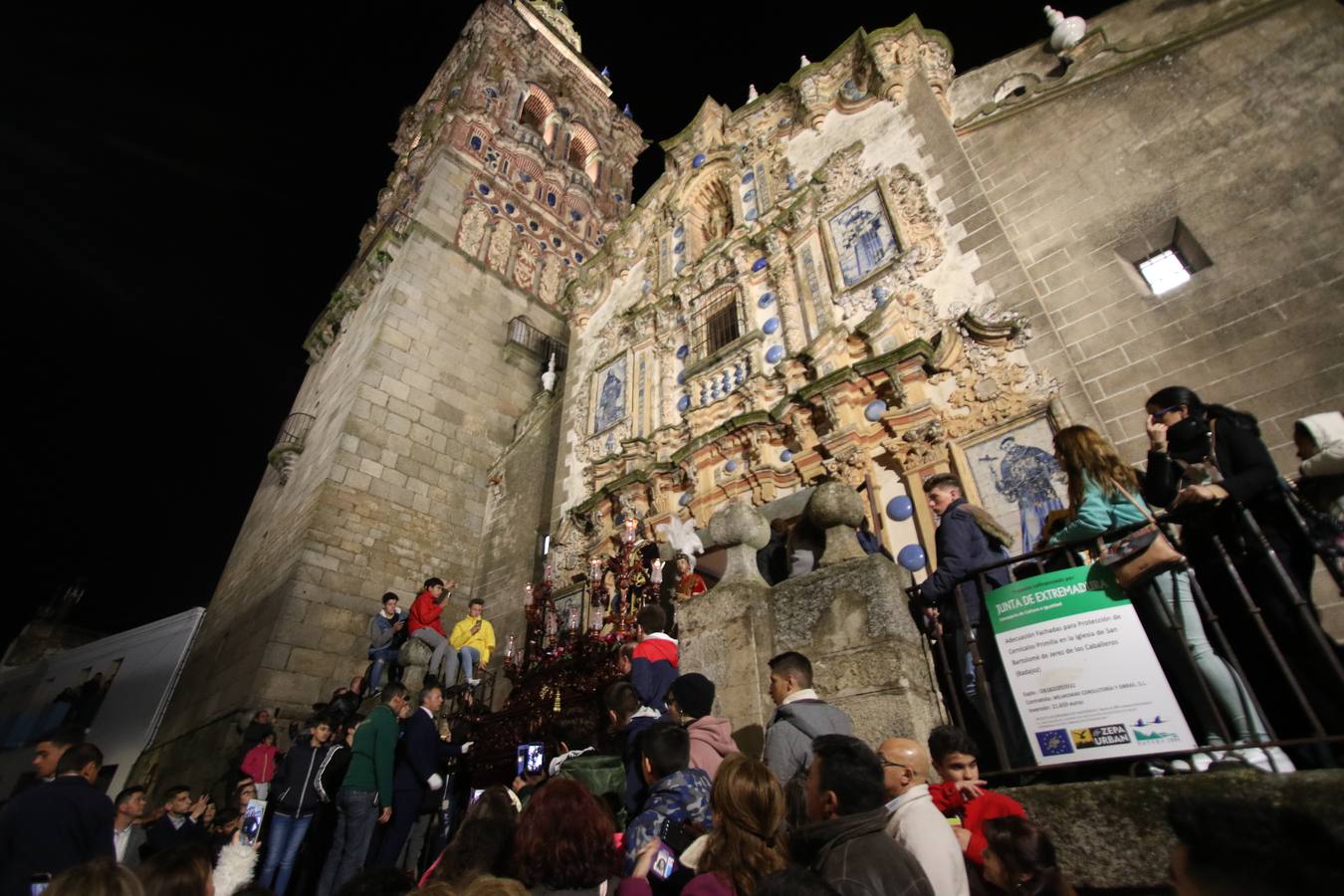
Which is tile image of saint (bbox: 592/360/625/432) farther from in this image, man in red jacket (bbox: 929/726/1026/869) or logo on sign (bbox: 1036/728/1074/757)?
logo on sign (bbox: 1036/728/1074/757)

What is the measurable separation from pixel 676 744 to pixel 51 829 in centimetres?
345

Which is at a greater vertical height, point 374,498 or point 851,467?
point 374,498

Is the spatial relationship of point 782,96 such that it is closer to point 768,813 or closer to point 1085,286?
point 1085,286

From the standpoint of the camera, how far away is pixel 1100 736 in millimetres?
2941

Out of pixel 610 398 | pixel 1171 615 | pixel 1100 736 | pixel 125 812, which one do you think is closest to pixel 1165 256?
pixel 1171 615

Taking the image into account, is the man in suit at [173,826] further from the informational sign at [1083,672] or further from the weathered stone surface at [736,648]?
the informational sign at [1083,672]

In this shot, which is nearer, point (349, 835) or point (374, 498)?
point (349, 835)

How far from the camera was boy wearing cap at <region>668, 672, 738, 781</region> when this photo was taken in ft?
11.3

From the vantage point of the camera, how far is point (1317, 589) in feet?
16.9

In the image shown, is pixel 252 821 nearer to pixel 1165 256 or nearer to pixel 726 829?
pixel 726 829

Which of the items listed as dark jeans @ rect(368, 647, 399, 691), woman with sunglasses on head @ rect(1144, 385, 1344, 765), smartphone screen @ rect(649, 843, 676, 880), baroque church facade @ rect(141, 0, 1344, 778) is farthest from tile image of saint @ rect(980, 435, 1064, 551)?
dark jeans @ rect(368, 647, 399, 691)

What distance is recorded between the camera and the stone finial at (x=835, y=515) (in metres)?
4.72

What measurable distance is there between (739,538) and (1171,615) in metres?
2.96

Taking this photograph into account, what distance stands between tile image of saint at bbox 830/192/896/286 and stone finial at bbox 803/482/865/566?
6.43 meters
